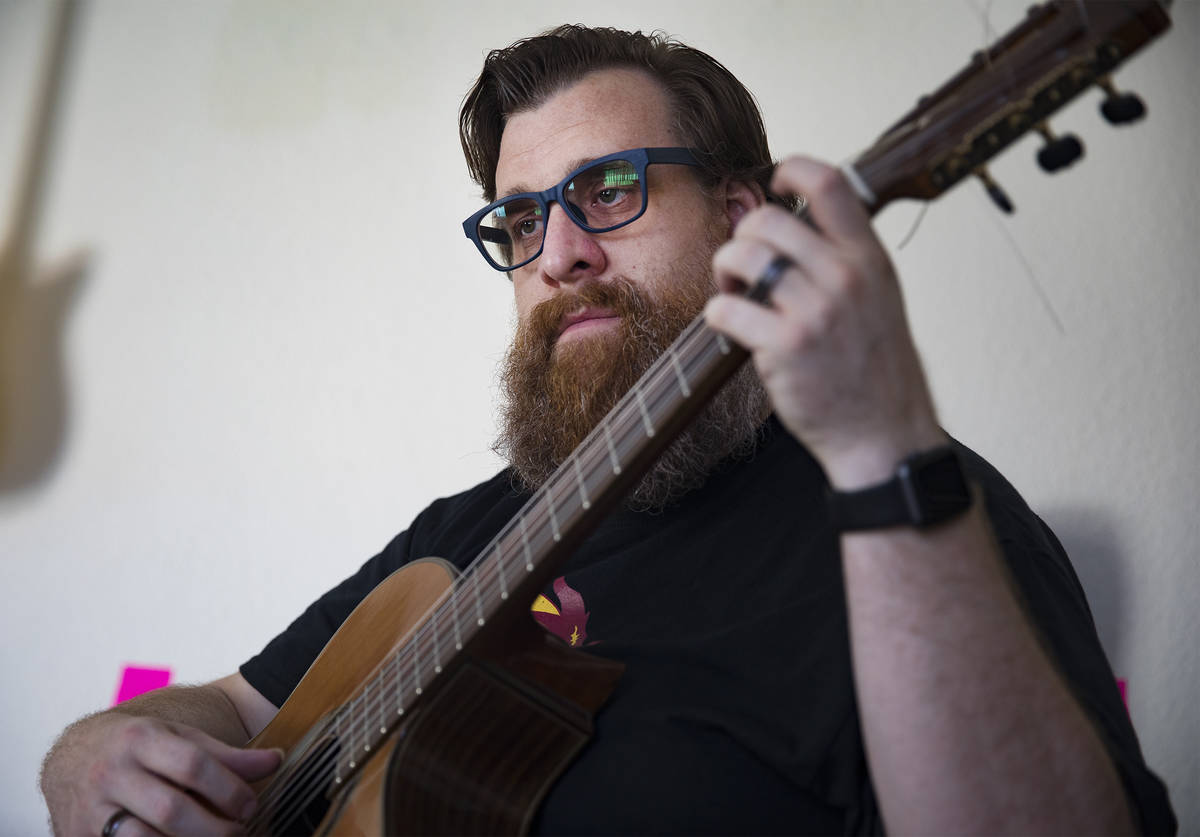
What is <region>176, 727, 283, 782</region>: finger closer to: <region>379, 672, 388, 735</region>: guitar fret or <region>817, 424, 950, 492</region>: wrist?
<region>379, 672, 388, 735</region>: guitar fret

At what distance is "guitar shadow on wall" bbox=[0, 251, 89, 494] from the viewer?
226cm

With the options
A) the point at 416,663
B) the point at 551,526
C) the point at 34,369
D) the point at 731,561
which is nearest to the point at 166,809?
the point at 416,663

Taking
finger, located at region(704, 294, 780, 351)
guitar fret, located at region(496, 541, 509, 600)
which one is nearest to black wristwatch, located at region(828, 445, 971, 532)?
finger, located at region(704, 294, 780, 351)

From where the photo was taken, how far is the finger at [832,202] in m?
0.60

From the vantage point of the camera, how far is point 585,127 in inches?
55.8

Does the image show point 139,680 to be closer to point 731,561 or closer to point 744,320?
point 731,561

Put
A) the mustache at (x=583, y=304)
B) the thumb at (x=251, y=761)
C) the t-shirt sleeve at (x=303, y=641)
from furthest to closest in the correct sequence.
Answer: the t-shirt sleeve at (x=303, y=641) → the mustache at (x=583, y=304) → the thumb at (x=251, y=761)

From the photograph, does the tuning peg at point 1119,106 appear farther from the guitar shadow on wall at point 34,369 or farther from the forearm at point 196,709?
the guitar shadow on wall at point 34,369

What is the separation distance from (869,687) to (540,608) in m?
0.60

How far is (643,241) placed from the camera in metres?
1.33

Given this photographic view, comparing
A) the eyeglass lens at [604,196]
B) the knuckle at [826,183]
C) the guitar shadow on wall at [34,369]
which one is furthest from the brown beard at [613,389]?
the guitar shadow on wall at [34,369]

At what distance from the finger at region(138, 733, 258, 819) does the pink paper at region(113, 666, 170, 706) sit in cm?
119

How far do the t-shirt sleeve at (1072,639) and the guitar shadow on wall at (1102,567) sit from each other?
1.57 ft

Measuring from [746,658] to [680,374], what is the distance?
1.16 feet
